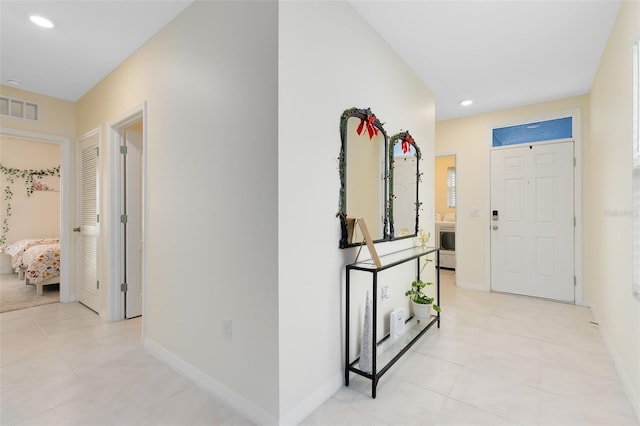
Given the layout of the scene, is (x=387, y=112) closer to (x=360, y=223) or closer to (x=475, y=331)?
(x=360, y=223)

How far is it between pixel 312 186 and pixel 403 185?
1271mm

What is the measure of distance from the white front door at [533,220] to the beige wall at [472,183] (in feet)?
0.41

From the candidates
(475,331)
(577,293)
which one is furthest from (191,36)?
(577,293)

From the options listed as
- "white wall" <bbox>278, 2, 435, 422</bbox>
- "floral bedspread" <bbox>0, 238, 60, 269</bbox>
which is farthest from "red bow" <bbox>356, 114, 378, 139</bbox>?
"floral bedspread" <bbox>0, 238, 60, 269</bbox>

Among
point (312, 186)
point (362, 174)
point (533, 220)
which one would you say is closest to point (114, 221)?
point (312, 186)

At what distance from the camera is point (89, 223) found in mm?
3607

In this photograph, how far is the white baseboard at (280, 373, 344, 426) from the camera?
64.8 inches

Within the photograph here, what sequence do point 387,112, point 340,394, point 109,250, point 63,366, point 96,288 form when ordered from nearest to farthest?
point 340,394 → point 63,366 → point 387,112 → point 109,250 → point 96,288

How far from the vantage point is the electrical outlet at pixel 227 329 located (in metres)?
1.85

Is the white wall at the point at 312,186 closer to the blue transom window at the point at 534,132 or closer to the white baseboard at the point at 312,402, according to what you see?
the white baseboard at the point at 312,402

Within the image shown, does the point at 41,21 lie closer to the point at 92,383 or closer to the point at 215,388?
the point at 92,383

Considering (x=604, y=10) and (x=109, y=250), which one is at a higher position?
(x=604, y=10)

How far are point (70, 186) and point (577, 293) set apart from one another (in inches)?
248

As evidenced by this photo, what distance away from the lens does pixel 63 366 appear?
2.29m
